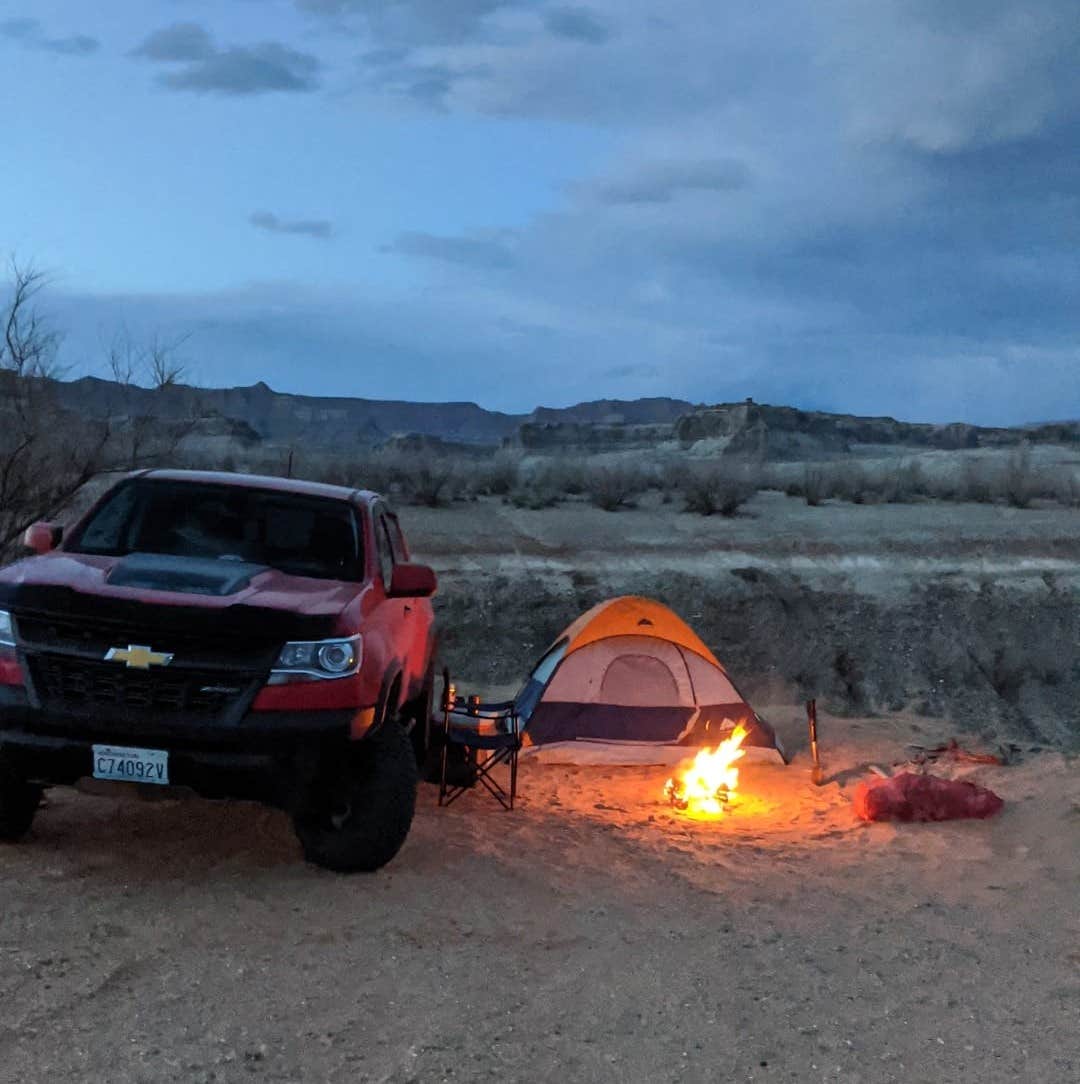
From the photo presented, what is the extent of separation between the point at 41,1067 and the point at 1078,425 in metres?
86.8

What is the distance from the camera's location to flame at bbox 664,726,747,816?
902cm

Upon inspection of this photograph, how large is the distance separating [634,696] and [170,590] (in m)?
5.90

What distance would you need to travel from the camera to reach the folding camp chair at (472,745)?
8.36 m

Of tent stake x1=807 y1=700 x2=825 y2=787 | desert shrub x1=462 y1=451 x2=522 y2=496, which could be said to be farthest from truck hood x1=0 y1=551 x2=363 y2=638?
desert shrub x1=462 y1=451 x2=522 y2=496

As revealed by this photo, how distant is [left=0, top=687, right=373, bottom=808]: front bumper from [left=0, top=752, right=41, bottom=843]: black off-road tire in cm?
55

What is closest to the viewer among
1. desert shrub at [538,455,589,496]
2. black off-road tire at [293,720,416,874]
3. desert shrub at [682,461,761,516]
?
black off-road tire at [293,720,416,874]

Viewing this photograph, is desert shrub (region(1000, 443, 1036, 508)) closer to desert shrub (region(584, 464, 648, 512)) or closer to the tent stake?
desert shrub (region(584, 464, 648, 512))

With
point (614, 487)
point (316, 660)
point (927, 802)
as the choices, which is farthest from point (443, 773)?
point (614, 487)

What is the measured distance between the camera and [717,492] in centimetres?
2781

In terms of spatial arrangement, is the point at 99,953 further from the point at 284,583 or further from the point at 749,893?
the point at 749,893

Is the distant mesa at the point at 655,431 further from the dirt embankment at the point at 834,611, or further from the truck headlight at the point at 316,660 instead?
the truck headlight at the point at 316,660

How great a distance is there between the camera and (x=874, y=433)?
85188 millimetres

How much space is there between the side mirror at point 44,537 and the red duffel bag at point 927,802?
577 cm

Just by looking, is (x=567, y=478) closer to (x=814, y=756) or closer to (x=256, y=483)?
(x=814, y=756)
